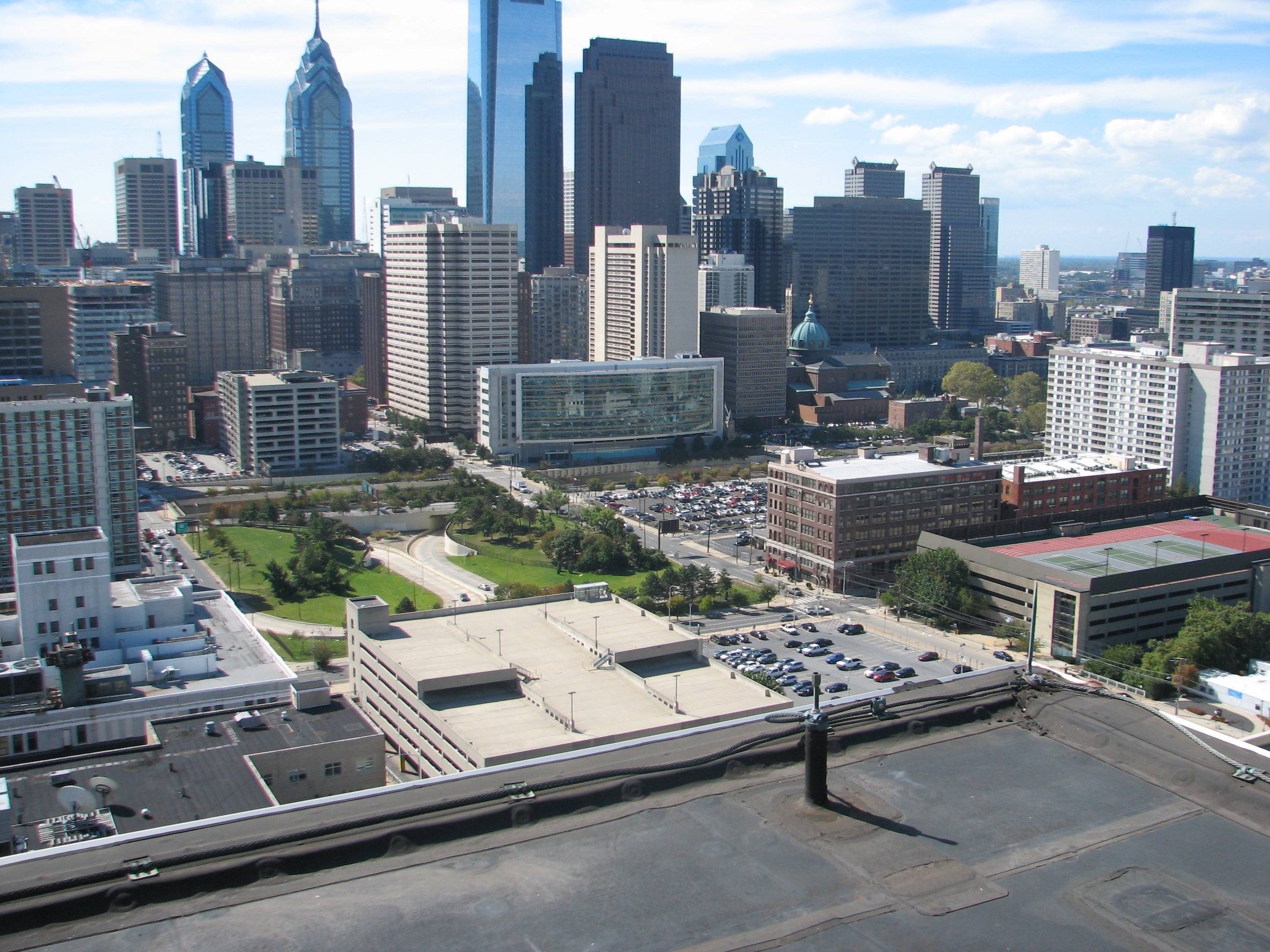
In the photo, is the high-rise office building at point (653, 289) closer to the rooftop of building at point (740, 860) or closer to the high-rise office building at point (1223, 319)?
the high-rise office building at point (1223, 319)

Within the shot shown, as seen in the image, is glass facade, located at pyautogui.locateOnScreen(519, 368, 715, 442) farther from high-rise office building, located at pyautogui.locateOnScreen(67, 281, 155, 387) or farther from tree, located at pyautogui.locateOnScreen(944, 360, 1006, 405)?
tree, located at pyautogui.locateOnScreen(944, 360, 1006, 405)

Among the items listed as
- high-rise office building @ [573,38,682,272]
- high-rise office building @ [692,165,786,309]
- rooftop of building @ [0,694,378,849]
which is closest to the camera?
rooftop of building @ [0,694,378,849]

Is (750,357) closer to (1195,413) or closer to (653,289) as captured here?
(653,289)

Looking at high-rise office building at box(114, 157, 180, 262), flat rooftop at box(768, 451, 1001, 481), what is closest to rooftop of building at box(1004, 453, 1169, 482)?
flat rooftop at box(768, 451, 1001, 481)

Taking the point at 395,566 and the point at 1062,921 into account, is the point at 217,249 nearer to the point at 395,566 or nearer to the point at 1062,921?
the point at 395,566

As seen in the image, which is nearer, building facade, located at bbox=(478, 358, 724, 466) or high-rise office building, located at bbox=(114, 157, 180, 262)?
building facade, located at bbox=(478, 358, 724, 466)
